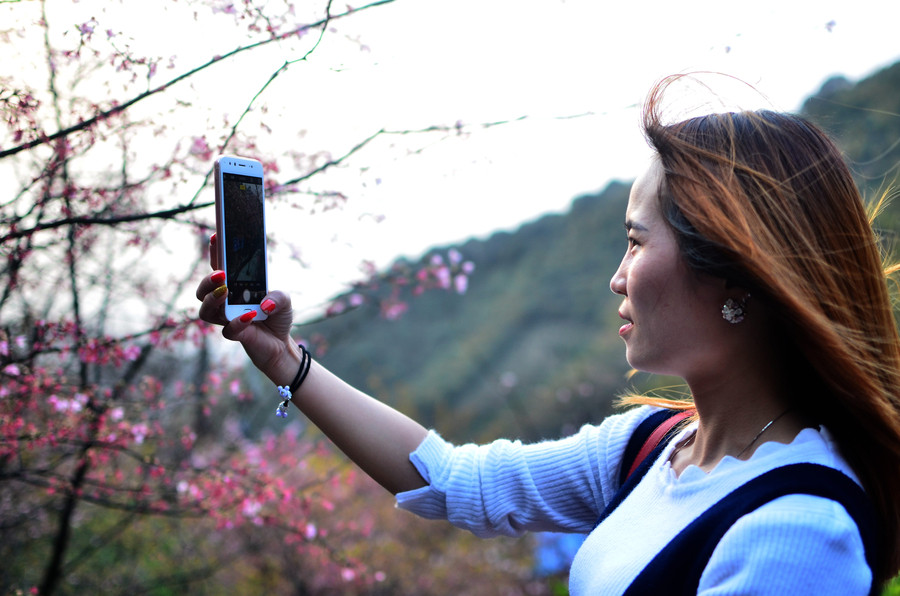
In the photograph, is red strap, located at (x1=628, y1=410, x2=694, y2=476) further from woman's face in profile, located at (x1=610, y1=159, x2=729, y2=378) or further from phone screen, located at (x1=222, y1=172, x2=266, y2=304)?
phone screen, located at (x1=222, y1=172, x2=266, y2=304)

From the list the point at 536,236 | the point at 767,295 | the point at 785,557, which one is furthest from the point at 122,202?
the point at 536,236

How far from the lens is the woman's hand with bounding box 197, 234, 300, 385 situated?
1.34 metres

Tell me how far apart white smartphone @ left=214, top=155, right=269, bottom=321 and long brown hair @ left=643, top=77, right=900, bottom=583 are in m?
0.83

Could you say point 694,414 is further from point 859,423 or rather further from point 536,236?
point 536,236

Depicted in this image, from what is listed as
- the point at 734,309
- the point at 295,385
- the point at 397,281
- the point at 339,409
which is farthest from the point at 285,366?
the point at 397,281

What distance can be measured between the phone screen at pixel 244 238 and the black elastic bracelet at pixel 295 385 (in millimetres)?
163

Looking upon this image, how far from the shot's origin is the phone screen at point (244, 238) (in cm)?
136

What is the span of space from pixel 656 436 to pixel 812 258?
544 mm

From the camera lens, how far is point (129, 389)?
2.84m

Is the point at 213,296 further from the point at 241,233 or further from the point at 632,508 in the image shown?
the point at 632,508

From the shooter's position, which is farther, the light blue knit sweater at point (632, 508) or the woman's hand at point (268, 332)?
the woman's hand at point (268, 332)

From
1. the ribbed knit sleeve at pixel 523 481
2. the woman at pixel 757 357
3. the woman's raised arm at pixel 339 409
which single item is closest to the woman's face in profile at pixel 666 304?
the woman at pixel 757 357

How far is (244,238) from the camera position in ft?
4.57

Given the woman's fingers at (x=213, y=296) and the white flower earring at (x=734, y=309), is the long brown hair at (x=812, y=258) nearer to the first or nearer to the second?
the white flower earring at (x=734, y=309)
